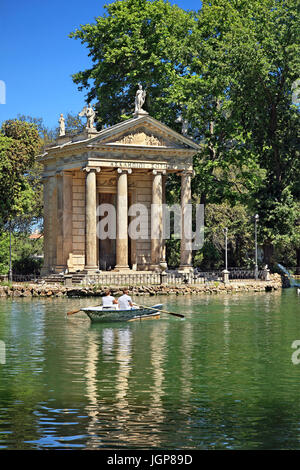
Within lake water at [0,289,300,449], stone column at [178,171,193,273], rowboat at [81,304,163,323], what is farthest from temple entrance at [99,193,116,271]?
lake water at [0,289,300,449]

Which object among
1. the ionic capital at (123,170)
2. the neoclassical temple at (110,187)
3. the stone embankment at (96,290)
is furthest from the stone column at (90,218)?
the stone embankment at (96,290)

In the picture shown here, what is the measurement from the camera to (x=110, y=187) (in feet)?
205

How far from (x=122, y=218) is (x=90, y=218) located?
2.27 m

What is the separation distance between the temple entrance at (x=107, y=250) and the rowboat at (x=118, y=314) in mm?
29380

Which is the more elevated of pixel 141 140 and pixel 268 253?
pixel 141 140

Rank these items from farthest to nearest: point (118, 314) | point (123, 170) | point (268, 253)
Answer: point (268, 253) → point (123, 170) → point (118, 314)

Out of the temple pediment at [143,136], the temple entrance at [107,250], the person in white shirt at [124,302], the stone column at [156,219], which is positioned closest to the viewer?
the person in white shirt at [124,302]

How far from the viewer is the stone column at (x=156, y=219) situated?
59312mm

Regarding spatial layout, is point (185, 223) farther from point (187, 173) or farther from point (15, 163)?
point (15, 163)

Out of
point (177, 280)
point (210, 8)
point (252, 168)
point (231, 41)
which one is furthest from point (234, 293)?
point (210, 8)

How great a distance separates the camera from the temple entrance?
64.1 meters

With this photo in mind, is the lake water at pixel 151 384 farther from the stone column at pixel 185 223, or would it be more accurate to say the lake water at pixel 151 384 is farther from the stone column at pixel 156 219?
the stone column at pixel 185 223

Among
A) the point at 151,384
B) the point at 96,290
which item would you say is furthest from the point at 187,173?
the point at 151,384
